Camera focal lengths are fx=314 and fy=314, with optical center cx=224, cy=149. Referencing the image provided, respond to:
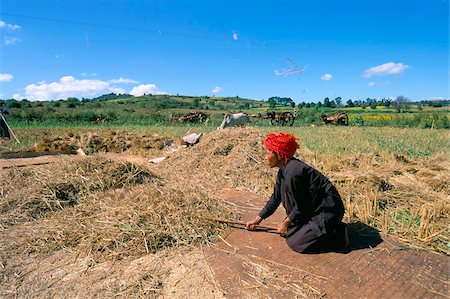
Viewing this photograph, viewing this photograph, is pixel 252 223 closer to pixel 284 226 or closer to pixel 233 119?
pixel 284 226

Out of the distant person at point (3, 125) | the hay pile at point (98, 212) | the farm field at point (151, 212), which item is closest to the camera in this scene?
the farm field at point (151, 212)

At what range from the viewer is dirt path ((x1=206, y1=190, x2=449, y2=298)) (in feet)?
7.18

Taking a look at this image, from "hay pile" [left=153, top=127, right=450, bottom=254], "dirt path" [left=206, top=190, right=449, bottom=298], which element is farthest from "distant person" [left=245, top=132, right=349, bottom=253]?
"hay pile" [left=153, top=127, right=450, bottom=254]

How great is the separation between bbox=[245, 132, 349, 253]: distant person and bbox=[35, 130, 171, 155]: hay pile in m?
7.52

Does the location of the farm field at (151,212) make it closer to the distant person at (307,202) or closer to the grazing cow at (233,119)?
the distant person at (307,202)

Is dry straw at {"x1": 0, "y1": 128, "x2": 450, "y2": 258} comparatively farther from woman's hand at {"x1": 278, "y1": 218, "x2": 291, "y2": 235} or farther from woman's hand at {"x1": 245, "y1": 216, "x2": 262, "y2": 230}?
woman's hand at {"x1": 278, "y1": 218, "x2": 291, "y2": 235}

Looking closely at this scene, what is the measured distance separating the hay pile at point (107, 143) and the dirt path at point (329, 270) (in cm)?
741

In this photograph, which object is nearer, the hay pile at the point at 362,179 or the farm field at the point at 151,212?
the farm field at the point at 151,212

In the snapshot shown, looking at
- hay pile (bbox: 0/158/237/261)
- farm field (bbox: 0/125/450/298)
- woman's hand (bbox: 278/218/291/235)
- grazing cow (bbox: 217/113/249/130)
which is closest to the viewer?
farm field (bbox: 0/125/450/298)

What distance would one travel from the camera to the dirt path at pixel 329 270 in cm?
219

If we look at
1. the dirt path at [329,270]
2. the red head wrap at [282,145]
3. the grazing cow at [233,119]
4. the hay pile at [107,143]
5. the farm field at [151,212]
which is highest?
the grazing cow at [233,119]

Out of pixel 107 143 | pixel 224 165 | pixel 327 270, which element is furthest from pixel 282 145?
pixel 107 143

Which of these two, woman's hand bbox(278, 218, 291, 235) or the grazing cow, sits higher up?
the grazing cow

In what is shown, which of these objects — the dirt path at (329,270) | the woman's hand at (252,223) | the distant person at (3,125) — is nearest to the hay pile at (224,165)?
the woman's hand at (252,223)
